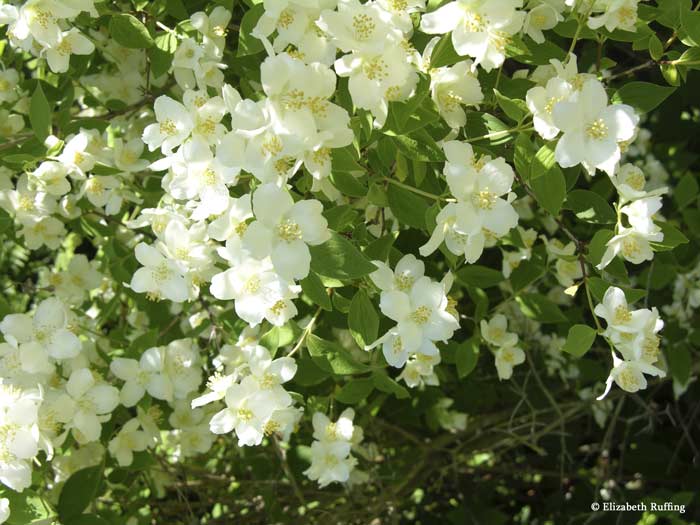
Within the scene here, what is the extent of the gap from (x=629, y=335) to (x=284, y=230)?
0.55 m

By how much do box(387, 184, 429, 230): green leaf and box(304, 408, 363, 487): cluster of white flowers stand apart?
0.49 m

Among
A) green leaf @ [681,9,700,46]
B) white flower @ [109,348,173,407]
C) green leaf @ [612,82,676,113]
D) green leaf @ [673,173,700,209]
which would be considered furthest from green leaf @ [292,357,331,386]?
green leaf @ [673,173,700,209]

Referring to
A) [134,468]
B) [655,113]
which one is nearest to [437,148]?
[134,468]

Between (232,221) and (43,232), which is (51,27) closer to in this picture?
(232,221)

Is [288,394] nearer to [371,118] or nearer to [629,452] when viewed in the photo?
[371,118]

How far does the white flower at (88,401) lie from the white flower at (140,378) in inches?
1.2

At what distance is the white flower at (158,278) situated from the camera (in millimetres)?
1289

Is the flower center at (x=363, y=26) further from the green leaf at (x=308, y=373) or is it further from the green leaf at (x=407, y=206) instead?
the green leaf at (x=308, y=373)

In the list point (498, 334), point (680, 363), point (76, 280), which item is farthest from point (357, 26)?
point (680, 363)

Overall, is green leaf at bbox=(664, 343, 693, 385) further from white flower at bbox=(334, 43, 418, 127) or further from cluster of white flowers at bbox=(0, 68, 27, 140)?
cluster of white flowers at bbox=(0, 68, 27, 140)

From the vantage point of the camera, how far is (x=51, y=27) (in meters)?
1.23

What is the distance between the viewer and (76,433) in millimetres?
1434

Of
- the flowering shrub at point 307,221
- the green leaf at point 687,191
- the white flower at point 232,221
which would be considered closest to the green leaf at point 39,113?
the flowering shrub at point 307,221

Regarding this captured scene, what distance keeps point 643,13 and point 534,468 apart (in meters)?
1.63
